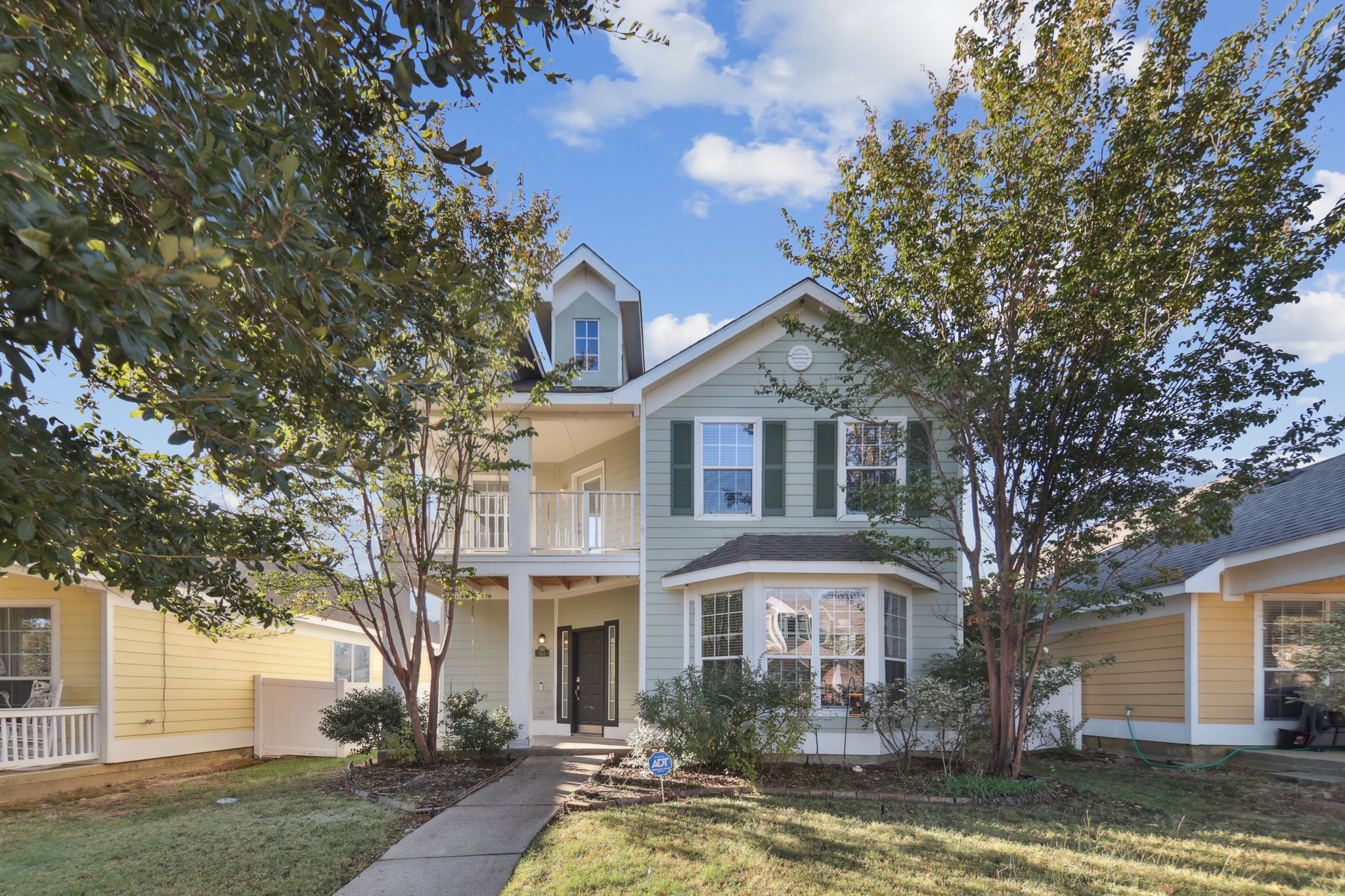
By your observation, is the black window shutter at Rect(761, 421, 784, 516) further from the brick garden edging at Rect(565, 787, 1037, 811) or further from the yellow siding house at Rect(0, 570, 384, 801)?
the yellow siding house at Rect(0, 570, 384, 801)

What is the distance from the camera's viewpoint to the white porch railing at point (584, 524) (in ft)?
40.7

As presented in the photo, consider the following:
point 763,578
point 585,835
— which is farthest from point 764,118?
point 585,835

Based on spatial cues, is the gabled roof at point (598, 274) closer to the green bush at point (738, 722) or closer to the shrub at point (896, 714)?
the green bush at point (738, 722)

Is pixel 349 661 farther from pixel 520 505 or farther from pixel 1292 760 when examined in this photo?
pixel 1292 760

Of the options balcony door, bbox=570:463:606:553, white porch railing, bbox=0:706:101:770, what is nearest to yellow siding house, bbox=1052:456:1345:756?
balcony door, bbox=570:463:606:553

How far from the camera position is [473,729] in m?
10.9

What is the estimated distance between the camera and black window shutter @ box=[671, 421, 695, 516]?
1227 centimetres

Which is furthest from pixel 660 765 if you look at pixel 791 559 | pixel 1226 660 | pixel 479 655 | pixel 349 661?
pixel 349 661

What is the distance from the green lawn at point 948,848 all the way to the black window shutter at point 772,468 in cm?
486

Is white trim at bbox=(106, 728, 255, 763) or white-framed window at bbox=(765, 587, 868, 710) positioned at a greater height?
white-framed window at bbox=(765, 587, 868, 710)

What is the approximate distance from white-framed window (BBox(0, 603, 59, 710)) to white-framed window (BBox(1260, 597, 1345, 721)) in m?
16.8

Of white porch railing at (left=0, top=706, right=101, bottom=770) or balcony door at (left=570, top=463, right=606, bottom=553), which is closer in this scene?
white porch railing at (left=0, top=706, right=101, bottom=770)

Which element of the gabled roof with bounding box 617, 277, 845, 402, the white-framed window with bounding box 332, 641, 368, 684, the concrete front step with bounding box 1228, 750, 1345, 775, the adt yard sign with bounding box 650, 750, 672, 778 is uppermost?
the gabled roof with bounding box 617, 277, 845, 402

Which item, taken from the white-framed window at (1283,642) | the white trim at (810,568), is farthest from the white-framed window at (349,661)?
the white-framed window at (1283,642)
